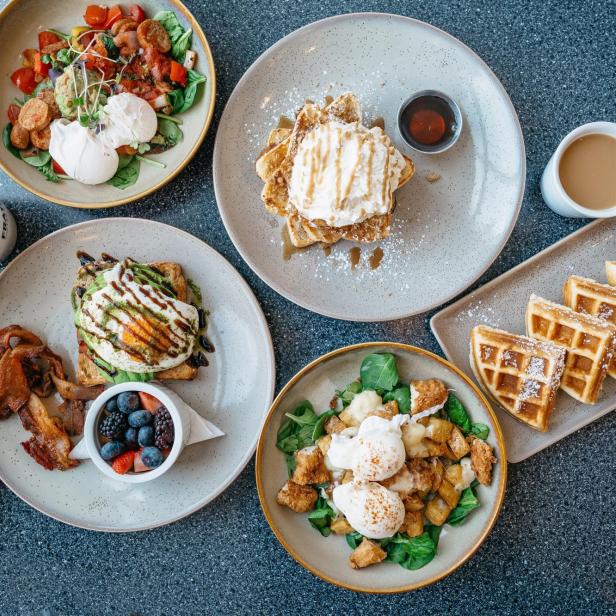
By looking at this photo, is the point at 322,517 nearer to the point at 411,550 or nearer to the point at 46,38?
the point at 411,550

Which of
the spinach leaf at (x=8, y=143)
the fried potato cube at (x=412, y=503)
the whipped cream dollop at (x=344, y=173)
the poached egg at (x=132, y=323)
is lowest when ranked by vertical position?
the fried potato cube at (x=412, y=503)

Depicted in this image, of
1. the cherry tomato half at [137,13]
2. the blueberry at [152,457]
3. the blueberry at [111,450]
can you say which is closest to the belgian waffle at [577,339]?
the blueberry at [152,457]

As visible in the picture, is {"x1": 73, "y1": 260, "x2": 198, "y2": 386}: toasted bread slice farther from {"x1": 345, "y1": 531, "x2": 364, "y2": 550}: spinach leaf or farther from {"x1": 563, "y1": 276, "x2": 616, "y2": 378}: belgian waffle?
{"x1": 563, "y1": 276, "x2": 616, "y2": 378}: belgian waffle

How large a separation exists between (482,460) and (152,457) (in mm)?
978

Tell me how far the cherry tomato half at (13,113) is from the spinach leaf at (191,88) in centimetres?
55

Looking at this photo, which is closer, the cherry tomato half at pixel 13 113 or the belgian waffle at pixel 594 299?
the belgian waffle at pixel 594 299

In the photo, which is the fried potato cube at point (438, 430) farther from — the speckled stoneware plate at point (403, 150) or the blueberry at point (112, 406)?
the blueberry at point (112, 406)

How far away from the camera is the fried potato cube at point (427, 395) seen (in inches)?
72.9

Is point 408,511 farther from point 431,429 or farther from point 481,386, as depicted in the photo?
point 481,386

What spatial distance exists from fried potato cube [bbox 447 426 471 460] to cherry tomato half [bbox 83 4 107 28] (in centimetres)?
173

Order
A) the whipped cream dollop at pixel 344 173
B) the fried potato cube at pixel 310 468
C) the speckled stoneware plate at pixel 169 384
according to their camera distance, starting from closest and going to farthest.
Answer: the whipped cream dollop at pixel 344 173 < the fried potato cube at pixel 310 468 < the speckled stoneware plate at pixel 169 384

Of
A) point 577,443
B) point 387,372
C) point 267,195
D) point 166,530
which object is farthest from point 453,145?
point 166,530

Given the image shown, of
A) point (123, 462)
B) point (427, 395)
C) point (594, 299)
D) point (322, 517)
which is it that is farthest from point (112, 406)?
point (594, 299)

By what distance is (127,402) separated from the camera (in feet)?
6.11
